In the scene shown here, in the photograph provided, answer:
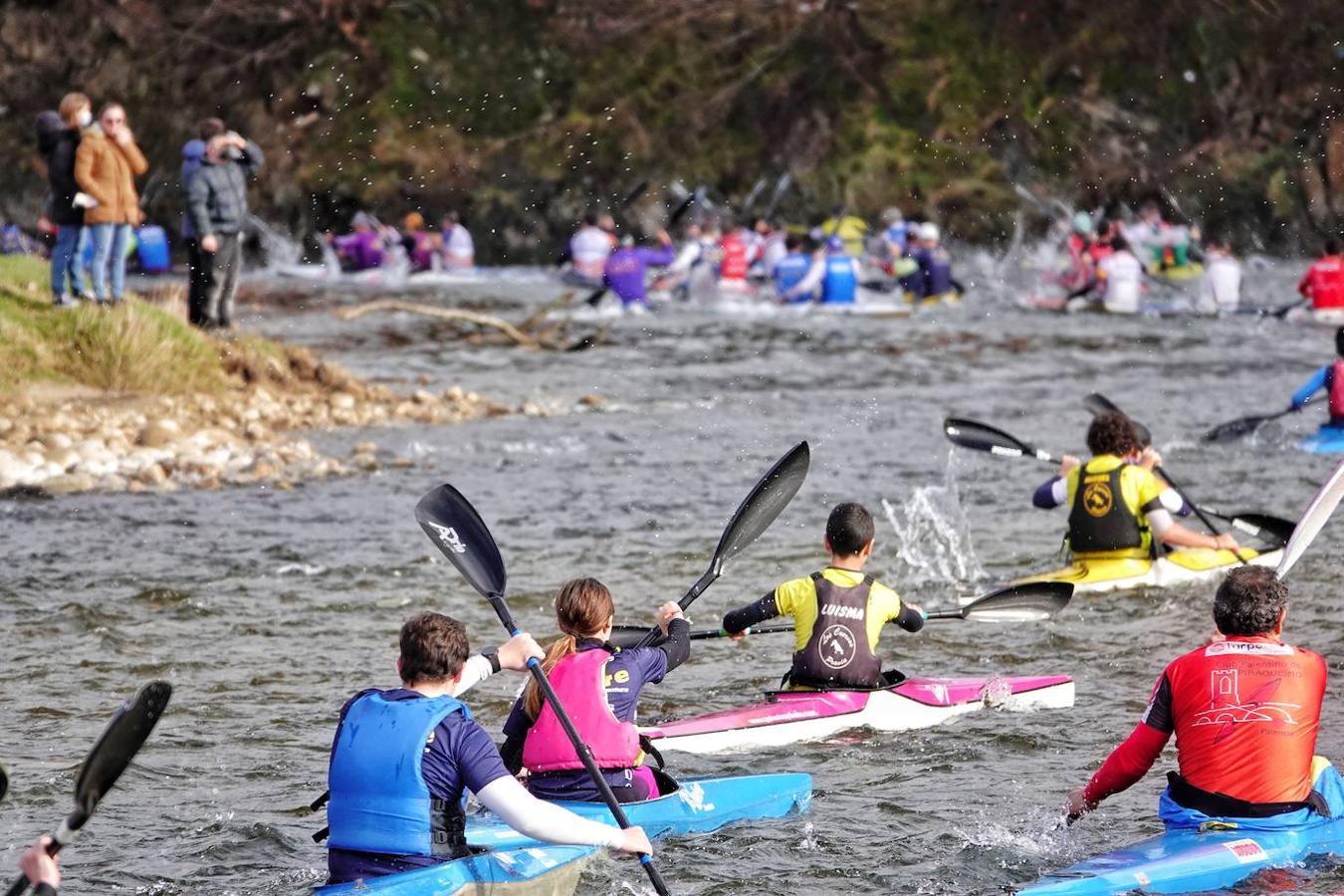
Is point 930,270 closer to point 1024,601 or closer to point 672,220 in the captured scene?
point 672,220

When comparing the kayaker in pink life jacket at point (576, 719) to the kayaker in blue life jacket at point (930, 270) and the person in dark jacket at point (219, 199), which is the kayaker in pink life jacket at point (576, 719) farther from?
the kayaker in blue life jacket at point (930, 270)

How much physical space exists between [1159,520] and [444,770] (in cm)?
559

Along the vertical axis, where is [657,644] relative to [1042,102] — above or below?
below

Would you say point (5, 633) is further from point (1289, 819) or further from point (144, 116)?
point (144, 116)

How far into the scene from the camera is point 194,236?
14914mm

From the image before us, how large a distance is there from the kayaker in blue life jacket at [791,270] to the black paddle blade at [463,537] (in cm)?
1835

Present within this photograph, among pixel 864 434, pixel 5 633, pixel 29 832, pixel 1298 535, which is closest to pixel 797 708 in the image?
pixel 1298 535

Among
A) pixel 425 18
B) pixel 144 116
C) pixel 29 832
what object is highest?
pixel 425 18

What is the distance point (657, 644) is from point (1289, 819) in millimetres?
2210

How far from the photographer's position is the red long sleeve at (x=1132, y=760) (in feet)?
18.4

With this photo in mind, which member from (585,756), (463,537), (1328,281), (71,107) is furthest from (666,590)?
(1328,281)

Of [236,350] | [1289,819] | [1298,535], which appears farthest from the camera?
[236,350]

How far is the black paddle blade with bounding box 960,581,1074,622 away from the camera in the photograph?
8.46m

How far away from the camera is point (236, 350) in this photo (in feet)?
49.6
